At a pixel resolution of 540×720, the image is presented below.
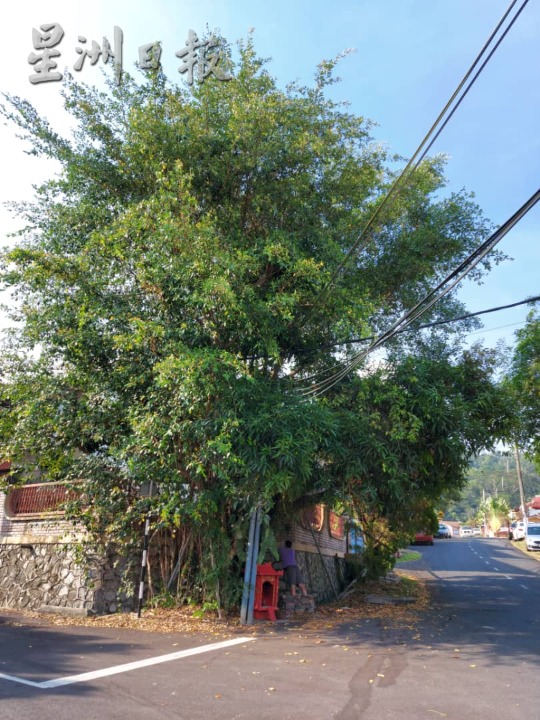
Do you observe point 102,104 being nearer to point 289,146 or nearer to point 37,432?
point 289,146

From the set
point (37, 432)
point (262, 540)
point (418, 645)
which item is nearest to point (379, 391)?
point (262, 540)

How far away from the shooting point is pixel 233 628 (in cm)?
1118

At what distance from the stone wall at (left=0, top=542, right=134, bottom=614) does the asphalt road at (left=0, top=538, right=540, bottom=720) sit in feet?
5.68

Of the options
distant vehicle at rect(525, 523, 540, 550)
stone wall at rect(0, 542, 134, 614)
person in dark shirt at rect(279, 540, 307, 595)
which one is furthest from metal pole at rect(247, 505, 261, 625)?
distant vehicle at rect(525, 523, 540, 550)

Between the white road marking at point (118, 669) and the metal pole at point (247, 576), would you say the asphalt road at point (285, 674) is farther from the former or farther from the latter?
the metal pole at point (247, 576)

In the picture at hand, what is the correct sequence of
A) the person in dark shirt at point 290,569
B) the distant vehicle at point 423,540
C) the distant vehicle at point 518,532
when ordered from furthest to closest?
the distant vehicle at point 518,532 < the distant vehicle at point 423,540 < the person in dark shirt at point 290,569

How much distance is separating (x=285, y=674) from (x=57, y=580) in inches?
321

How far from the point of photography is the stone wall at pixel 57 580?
1284 cm

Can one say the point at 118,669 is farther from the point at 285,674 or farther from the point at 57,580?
the point at 57,580

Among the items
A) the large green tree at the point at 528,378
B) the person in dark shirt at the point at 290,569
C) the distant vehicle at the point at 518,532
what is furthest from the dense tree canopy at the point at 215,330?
the distant vehicle at the point at 518,532

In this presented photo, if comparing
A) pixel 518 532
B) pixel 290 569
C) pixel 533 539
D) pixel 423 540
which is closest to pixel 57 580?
pixel 290 569

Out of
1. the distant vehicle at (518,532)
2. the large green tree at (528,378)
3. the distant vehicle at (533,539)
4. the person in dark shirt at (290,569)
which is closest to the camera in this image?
the person in dark shirt at (290,569)

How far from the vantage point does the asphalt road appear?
5812 mm

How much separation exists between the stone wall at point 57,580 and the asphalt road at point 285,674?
173 centimetres
